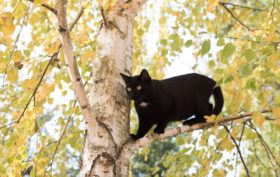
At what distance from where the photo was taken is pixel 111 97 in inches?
86.1

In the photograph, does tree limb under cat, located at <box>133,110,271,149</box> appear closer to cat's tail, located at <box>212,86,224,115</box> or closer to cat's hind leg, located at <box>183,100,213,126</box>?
cat's hind leg, located at <box>183,100,213,126</box>

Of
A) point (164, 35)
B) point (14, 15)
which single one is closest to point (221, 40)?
point (14, 15)

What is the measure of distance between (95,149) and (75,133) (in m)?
1.49

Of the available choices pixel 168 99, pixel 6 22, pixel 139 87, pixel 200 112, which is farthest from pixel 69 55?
pixel 200 112

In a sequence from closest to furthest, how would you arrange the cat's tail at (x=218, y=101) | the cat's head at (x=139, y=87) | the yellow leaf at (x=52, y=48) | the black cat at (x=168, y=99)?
the yellow leaf at (x=52, y=48), the cat's head at (x=139, y=87), the black cat at (x=168, y=99), the cat's tail at (x=218, y=101)

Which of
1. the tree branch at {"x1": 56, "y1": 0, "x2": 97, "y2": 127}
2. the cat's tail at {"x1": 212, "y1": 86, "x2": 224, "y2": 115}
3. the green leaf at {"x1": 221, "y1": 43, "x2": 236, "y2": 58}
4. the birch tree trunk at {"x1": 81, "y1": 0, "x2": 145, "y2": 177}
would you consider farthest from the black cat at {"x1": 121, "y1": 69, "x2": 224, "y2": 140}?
the green leaf at {"x1": 221, "y1": 43, "x2": 236, "y2": 58}

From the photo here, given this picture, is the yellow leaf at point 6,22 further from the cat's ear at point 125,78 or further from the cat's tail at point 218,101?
the cat's tail at point 218,101

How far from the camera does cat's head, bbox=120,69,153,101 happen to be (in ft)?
8.23

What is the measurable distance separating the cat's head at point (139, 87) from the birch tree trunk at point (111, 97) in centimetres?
8

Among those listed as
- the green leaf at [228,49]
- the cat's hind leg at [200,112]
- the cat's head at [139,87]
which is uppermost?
the cat's head at [139,87]

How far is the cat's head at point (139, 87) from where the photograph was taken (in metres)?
2.51

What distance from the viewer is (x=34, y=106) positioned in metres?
2.21

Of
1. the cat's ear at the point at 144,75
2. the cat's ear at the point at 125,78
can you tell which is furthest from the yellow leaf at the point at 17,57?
the cat's ear at the point at 144,75

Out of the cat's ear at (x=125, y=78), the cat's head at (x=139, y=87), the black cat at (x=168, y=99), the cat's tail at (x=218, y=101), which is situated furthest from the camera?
the cat's tail at (x=218, y=101)
